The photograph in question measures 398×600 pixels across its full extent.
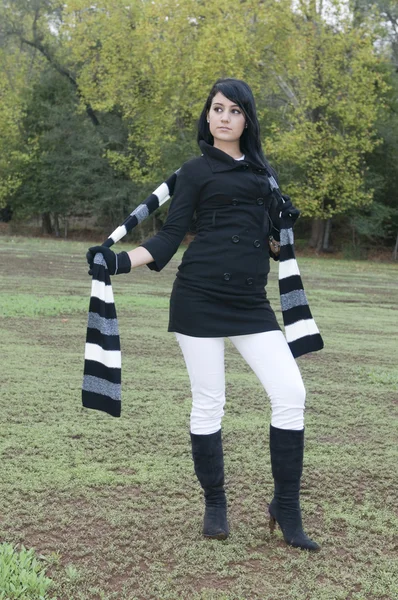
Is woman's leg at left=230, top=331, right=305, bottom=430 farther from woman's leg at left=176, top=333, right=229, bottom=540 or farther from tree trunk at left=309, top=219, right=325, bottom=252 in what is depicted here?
tree trunk at left=309, top=219, right=325, bottom=252

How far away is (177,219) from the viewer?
148 inches

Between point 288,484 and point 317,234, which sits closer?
point 288,484

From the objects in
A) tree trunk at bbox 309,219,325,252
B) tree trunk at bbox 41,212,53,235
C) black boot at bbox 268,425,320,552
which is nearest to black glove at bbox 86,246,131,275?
black boot at bbox 268,425,320,552

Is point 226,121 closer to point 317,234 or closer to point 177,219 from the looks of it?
point 177,219

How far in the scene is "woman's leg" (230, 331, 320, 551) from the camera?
11.8 ft

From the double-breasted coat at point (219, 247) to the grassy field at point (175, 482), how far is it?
39.6 inches

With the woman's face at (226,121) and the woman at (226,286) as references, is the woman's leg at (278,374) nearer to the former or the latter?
the woman at (226,286)

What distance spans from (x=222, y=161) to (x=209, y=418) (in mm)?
1200

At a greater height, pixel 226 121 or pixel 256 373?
pixel 226 121

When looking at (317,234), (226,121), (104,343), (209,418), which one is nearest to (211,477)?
(209,418)

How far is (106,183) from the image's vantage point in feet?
136

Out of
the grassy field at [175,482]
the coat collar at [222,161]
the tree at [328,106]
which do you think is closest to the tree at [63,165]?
the tree at [328,106]

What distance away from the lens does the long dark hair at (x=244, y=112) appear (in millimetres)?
3746

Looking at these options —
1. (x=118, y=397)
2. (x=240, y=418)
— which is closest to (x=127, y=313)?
(x=240, y=418)
